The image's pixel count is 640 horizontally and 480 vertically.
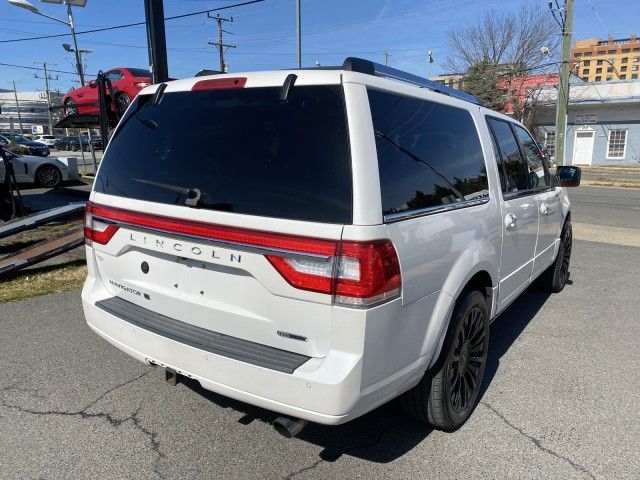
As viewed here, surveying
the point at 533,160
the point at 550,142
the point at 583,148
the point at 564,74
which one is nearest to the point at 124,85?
the point at 533,160

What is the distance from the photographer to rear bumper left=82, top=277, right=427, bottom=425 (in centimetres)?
208

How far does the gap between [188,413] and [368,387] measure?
144 centimetres

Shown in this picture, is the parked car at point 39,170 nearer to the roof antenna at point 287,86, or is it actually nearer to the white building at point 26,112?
the roof antenna at point 287,86

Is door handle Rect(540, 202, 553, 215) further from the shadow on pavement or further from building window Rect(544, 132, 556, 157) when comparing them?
building window Rect(544, 132, 556, 157)

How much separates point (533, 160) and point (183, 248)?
11.2 feet

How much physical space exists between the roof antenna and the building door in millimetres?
36330

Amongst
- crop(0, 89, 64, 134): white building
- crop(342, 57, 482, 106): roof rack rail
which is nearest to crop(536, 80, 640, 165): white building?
crop(342, 57, 482, 106): roof rack rail

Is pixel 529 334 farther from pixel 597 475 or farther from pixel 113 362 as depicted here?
pixel 113 362

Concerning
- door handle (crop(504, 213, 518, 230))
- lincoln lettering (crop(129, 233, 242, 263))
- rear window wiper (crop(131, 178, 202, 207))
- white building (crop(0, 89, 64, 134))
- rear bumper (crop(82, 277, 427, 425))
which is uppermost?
white building (crop(0, 89, 64, 134))

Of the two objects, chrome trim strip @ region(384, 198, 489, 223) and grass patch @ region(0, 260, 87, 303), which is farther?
grass patch @ region(0, 260, 87, 303)

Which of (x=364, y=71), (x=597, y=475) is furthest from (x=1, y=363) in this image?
(x=597, y=475)

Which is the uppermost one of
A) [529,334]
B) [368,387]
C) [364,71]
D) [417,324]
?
[364,71]

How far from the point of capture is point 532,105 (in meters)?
35.6

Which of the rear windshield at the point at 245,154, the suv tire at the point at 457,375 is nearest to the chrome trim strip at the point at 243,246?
the rear windshield at the point at 245,154
